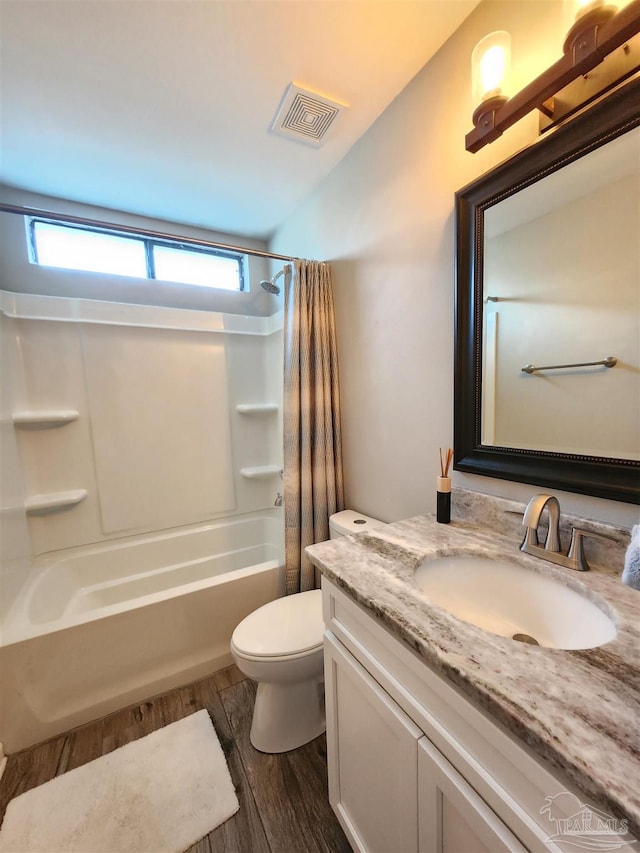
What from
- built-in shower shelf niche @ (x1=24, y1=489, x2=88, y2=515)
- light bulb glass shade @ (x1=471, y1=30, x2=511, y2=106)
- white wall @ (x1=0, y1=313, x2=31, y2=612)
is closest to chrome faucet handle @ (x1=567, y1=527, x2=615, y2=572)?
light bulb glass shade @ (x1=471, y1=30, x2=511, y2=106)

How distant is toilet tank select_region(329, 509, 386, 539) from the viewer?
1.54 meters

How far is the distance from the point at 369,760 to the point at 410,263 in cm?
158

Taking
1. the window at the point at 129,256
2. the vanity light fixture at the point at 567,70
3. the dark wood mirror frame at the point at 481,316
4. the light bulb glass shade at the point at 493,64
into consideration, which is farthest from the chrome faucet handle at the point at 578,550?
the window at the point at 129,256

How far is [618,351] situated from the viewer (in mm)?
787

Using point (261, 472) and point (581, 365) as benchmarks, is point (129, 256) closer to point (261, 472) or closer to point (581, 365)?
point (261, 472)

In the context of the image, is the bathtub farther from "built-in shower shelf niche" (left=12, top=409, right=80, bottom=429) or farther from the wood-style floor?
"built-in shower shelf niche" (left=12, top=409, right=80, bottom=429)

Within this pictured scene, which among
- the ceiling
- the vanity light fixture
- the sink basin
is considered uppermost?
the ceiling

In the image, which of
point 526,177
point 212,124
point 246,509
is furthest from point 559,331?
point 246,509

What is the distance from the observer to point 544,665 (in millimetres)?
519

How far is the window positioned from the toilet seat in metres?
1.96

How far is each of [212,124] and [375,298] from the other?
3.39 ft

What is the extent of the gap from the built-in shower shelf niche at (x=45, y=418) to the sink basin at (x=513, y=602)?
6.95ft

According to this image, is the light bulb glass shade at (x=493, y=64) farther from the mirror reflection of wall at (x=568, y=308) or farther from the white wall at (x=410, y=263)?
the mirror reflection of wall at (x=568, y=308)

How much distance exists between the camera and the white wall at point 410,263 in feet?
3.21
